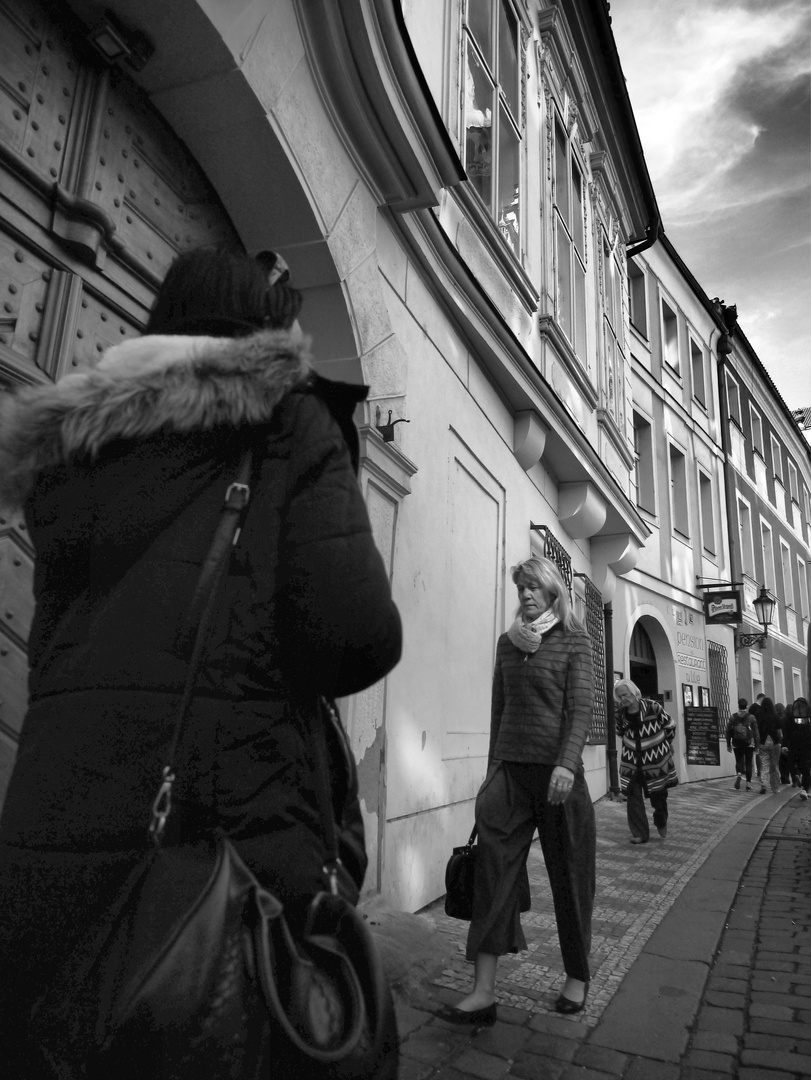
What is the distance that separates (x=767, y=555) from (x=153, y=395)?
88.2 ft

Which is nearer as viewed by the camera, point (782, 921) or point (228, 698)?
point (228, 698)

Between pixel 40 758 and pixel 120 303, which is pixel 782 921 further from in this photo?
pixel 40 758

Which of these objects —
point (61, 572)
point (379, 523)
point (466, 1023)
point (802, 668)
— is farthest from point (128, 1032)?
point (802, 668)

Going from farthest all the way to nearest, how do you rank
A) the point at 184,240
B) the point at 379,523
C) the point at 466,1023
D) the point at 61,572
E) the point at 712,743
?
the point at 712,743, the point at 379,523, the point at 184,240, the point at 466,1023, the point at 61,572

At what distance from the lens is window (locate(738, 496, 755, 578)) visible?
75.2 feet

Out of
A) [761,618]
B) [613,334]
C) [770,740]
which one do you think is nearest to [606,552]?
[613,334]

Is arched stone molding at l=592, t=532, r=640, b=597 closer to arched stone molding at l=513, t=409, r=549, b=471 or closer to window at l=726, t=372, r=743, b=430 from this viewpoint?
arched stone molding at l=513, t=409, r=549, b=471

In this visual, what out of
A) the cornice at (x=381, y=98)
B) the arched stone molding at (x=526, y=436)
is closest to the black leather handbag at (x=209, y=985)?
the cornice at (x=381, y=98)

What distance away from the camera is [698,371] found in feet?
67.8

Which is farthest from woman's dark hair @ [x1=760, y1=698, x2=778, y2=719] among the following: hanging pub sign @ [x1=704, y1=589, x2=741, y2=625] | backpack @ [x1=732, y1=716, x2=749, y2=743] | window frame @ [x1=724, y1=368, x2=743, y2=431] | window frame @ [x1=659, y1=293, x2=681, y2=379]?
window frame @ [x1=724, y1=368, x2=743, y2=431]

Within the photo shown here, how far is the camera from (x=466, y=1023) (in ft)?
10.4

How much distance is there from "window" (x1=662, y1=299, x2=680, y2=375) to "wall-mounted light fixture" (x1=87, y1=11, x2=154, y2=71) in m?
16.7

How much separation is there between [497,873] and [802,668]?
2750 cm

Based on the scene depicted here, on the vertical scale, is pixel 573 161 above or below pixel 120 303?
above
